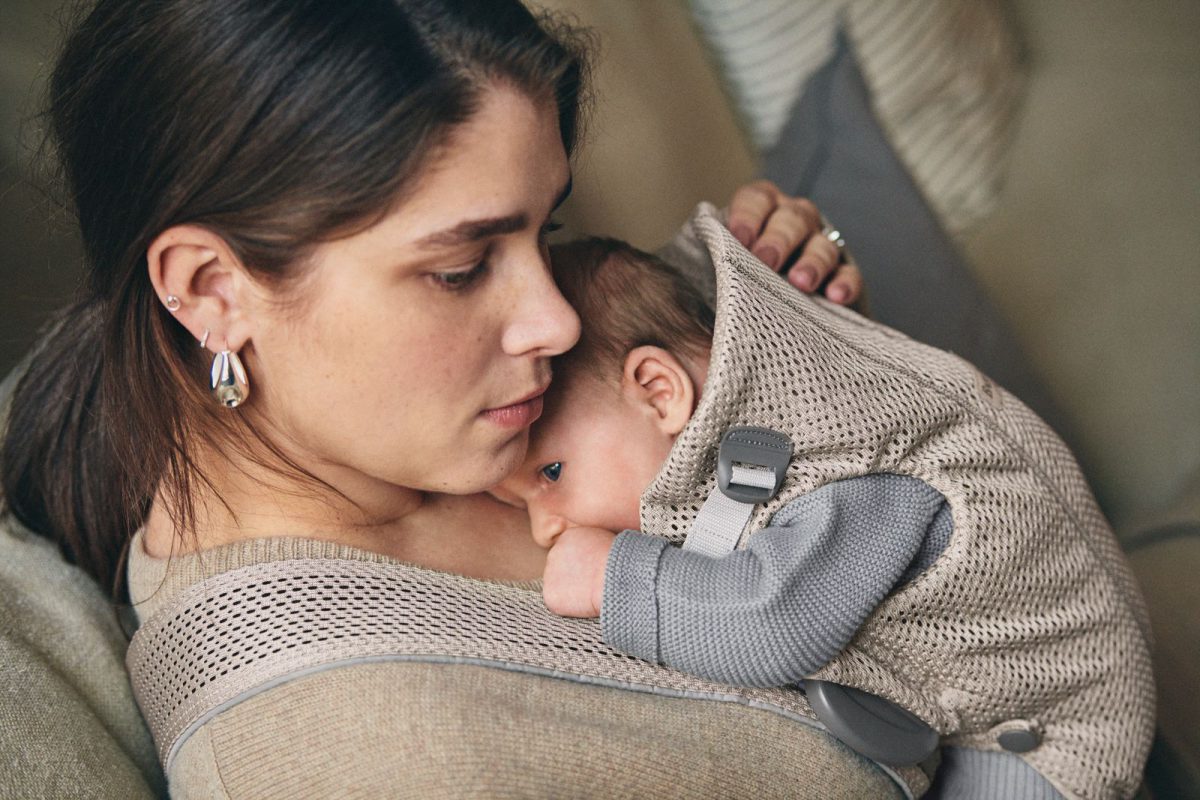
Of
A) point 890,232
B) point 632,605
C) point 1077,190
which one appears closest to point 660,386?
A: point 632,605

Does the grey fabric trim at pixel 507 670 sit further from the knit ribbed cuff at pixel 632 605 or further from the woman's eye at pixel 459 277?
the woman's eye at pixel 459 277

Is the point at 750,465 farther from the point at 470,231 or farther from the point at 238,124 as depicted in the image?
the point at 238,124

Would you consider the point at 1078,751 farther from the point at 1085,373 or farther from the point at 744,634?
the point at 1085,373

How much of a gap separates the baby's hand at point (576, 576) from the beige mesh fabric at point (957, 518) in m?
0.07

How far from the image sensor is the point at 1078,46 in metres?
2.08

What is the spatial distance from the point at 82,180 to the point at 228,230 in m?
0.22

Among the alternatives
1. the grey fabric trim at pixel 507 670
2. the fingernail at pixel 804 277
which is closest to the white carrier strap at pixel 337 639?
the grey fabric trim at pixel 507 670

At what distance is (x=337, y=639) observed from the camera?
909 mm

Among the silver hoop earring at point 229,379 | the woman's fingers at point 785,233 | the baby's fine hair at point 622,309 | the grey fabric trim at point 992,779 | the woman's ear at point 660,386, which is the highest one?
the woman's fingers at point 785,233

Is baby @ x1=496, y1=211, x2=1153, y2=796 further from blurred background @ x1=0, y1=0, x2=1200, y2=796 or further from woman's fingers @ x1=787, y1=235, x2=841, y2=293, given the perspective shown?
blurred background @ x1=0, y1=0, x2=1200, y2=796

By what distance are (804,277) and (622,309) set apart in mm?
391

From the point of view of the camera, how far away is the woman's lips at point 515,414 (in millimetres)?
1032

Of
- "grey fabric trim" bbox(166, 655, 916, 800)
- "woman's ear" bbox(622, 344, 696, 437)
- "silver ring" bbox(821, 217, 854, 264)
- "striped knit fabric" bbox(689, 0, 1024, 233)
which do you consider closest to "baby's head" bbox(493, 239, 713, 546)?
"woman's ear" bbox(622, 344, 696, 437)

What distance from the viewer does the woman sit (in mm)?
839
